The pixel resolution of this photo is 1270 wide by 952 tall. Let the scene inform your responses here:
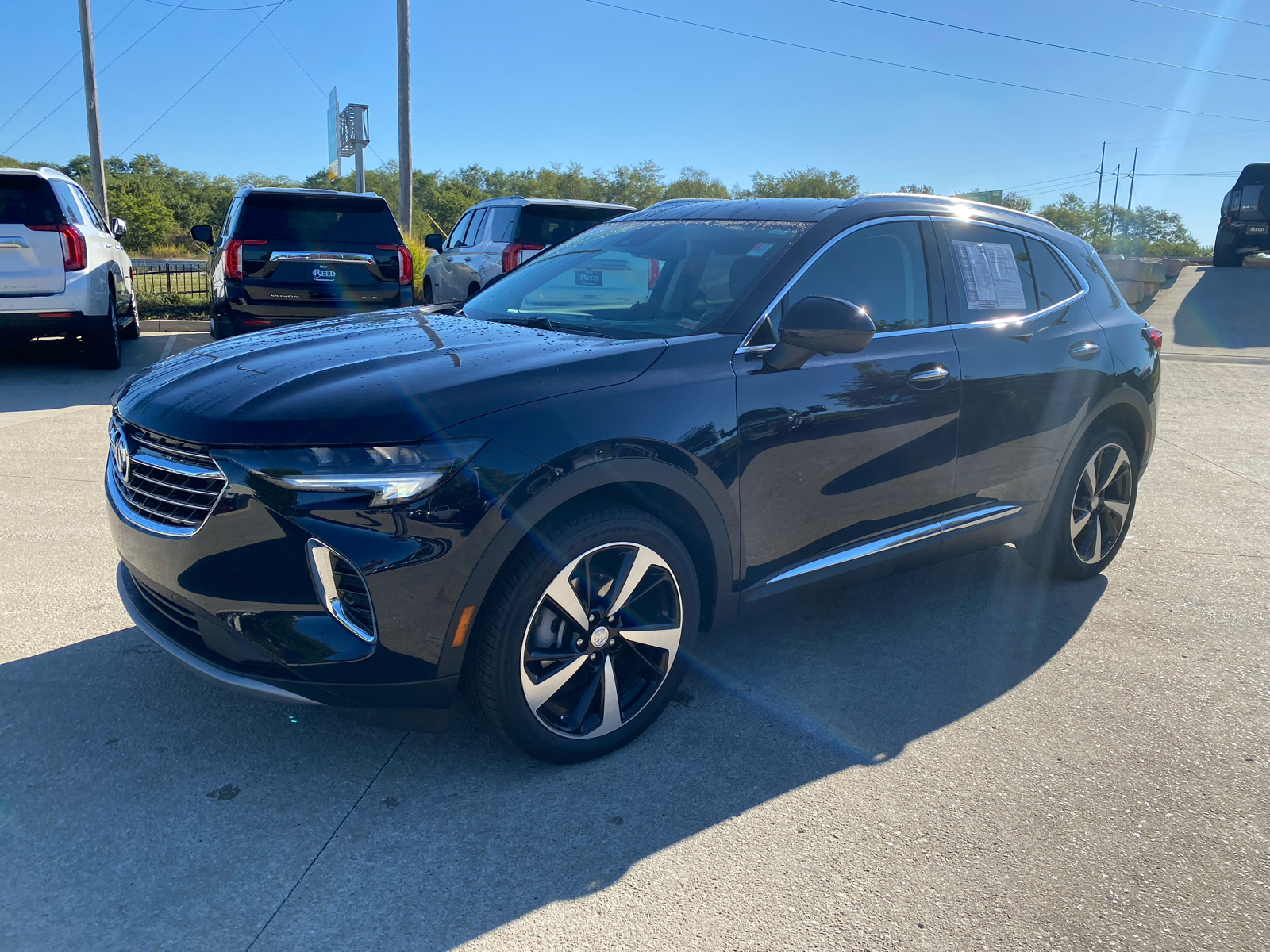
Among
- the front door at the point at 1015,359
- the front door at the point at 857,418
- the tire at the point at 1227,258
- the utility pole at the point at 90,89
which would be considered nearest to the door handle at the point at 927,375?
the front door at the point at 857,418

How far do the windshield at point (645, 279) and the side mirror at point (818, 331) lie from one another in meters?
0.24

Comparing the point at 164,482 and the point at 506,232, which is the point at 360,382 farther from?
the point at 506,232

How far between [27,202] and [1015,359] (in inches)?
337

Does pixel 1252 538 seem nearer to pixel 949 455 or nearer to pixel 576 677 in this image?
pixel 949 455

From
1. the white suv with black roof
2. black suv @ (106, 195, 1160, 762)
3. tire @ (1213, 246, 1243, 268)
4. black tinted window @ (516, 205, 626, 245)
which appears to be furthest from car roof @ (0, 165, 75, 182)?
tire @ (1213, 246, 1243, 268)

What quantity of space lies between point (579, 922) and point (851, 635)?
2.12 metres

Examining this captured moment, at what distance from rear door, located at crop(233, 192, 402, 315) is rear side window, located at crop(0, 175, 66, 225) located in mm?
1576

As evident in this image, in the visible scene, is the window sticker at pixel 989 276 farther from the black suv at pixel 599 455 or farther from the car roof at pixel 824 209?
the car roof at pixel 824 209

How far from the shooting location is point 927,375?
3.70m

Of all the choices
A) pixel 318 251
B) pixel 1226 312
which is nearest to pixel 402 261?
pixel 318 251

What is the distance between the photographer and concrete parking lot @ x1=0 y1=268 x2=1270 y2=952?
92.6 inches

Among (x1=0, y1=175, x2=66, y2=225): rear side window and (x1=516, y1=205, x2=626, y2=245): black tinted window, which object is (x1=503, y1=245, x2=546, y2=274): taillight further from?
(x1=0, y1=175, x2=66, y2=225): rear side window

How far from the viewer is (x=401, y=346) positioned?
3.18 m

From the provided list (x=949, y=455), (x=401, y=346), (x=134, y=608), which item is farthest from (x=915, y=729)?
(x=134, y=608)
